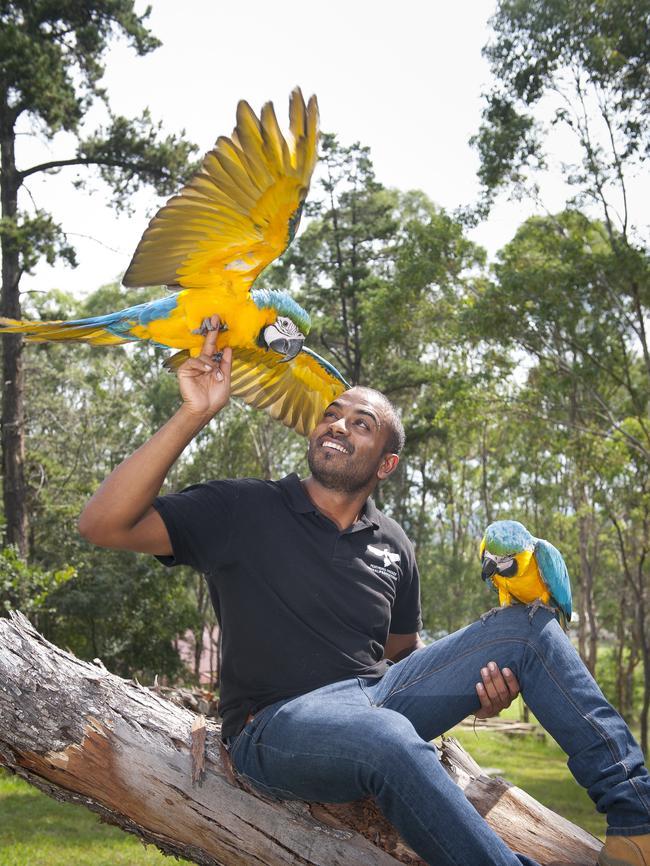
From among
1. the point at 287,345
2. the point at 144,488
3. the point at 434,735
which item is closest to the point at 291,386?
the point at 287,345

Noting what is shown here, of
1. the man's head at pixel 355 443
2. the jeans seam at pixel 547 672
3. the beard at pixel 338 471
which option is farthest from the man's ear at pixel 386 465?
the jeans seam at pixel 547 672

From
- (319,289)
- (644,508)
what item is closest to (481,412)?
(644,508)

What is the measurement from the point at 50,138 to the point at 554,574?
7.32 metres

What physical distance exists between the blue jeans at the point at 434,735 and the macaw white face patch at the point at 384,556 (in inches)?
10.1

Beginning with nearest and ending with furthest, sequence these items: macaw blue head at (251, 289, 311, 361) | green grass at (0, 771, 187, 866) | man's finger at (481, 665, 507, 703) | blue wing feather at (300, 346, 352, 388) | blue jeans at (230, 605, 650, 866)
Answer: blue jeans at (230, 605, 650, 866) → man's finger at (481, 665, 507, 703) → macaw blue head at (251, 289, 311, 361) → blue wing feather at (300, 346, 352, 388) → green grass at (0, 771, 187, 866)

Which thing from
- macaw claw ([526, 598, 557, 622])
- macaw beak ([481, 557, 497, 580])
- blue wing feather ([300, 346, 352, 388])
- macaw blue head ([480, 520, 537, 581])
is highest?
blue wing feather ([300, 346, 352, 388])

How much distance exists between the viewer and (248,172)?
206cm

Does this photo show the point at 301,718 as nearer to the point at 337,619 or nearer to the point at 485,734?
the point at 337,619

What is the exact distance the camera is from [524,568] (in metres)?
2.27

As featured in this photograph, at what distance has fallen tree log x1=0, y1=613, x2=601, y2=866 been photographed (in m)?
1.98

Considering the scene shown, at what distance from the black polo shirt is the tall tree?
5.98 m

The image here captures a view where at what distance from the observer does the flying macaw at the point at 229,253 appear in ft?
6.55

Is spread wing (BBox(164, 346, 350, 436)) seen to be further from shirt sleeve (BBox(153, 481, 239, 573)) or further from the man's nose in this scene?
shirt sleeve (BBox(153, 481, 239, 573))

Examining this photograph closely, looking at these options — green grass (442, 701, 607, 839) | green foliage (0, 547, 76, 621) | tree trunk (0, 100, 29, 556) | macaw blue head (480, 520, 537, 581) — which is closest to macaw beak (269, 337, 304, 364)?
macaw blue head (480, 520, 537, 581)
